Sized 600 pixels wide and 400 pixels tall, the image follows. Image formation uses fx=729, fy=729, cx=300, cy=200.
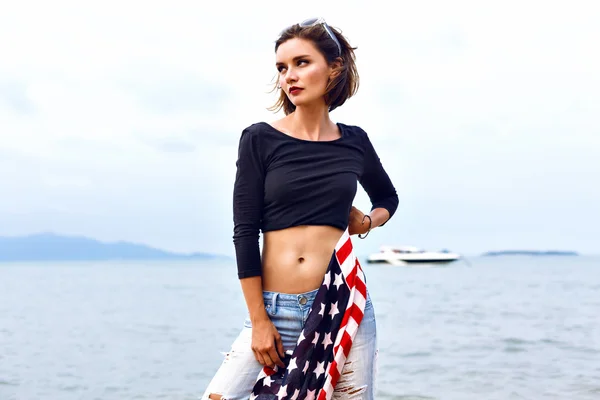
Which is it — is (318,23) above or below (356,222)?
above

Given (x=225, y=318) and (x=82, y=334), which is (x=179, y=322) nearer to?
(x=225, y=318)

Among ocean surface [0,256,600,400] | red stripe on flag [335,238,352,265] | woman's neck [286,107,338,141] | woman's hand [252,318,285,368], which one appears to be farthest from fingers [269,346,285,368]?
ocean surface [0,256,600,400]

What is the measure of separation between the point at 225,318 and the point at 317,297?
18.3m

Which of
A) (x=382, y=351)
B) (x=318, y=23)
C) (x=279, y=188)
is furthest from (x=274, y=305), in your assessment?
(x=382, y=351)

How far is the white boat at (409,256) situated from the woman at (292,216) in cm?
6245

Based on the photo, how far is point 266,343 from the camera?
7.89 feet

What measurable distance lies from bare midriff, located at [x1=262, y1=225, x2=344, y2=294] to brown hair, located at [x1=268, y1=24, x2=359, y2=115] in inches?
20.1

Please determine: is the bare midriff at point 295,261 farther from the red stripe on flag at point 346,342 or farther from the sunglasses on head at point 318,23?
the sunglasses on head at point 318,23

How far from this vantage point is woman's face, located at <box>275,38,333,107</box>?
2.52 metres

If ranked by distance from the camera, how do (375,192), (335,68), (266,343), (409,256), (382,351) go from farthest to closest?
(409,256)
(382,351)
(375,192)
(335,68)
(266,343)

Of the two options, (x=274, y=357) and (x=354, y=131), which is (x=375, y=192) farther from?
(x=274, y=357)

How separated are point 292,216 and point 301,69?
51cm

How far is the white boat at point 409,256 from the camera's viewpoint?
65875 mm

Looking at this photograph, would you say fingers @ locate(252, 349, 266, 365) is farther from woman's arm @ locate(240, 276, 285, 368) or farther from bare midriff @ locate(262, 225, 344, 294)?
bare midriff @ locate(262, 225, 344, 294)
